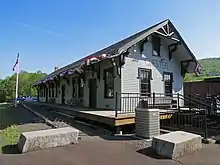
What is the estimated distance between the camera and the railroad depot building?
37.4 ft

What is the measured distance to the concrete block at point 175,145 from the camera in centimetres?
506

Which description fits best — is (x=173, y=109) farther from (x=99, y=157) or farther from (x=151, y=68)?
(x=99, y=157)

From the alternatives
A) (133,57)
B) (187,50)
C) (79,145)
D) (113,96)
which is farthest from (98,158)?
(187,50)

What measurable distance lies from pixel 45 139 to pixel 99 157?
158 cm

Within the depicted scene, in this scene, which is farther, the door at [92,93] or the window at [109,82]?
the door at [92,93]

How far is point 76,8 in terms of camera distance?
12414 millimetres

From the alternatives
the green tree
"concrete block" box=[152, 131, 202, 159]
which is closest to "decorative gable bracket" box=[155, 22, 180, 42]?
"concrete block" box=[152, 131, 202, 159]

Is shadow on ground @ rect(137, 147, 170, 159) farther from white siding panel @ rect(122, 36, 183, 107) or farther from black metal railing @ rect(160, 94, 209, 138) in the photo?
white siding panel @ rect(122, 36, 183, 107)

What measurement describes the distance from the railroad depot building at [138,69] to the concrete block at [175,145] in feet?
15.8

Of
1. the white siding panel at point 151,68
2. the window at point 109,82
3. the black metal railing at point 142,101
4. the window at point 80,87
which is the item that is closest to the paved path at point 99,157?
the black metal railing at point 142,101

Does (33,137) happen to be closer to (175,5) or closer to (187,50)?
(175,5)

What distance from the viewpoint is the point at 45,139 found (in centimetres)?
562

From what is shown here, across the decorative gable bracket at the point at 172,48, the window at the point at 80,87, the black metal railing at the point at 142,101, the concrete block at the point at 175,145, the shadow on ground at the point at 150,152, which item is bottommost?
the shadow on ground at the point at 150,152

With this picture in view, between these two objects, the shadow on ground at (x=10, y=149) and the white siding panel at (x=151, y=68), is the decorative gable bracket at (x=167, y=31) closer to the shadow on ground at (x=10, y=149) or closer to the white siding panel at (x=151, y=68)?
the white siding panel at (x=151, y=68)
